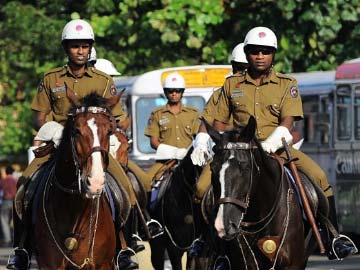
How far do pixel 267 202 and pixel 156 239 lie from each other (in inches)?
273

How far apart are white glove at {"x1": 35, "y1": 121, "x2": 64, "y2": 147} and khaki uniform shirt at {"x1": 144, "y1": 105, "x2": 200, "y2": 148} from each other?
698cm

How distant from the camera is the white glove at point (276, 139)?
1306cm

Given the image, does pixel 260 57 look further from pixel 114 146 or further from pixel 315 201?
pixel 114 146

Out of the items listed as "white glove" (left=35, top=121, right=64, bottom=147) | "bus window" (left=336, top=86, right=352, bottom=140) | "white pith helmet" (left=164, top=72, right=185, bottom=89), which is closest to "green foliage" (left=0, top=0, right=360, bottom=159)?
"bus window" (left=336, top=86, right=352, bottom=140)

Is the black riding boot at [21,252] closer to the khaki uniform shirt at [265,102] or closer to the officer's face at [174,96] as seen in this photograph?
the khaki uniform shirt at [265,102]

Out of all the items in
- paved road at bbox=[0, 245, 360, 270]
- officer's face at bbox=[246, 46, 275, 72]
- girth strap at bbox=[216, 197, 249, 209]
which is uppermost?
officer's face at bbox=[246, 46, 275, 72]

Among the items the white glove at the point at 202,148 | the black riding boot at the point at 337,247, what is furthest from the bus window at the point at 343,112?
the white glove at the point at 202,148

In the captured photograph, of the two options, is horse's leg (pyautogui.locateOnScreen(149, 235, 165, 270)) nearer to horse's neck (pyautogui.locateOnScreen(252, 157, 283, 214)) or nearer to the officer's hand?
the officer's hand

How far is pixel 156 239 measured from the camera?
1977cm

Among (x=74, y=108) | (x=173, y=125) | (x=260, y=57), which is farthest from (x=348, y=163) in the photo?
(x=74, y=108)

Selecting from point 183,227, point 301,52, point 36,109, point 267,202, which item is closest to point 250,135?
point 267,202

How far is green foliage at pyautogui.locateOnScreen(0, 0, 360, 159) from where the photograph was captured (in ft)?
104

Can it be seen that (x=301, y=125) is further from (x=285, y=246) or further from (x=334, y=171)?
(x=285, y=246)

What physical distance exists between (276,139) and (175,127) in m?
7.59
